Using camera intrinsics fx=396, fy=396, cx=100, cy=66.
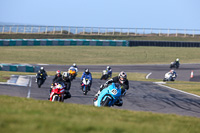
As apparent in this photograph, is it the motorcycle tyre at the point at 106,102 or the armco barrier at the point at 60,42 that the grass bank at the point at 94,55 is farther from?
the motorcycle tyre at the point at 106,102

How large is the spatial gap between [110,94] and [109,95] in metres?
0.05

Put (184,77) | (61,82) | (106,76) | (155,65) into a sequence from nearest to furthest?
(61,82) → (106,76) → (184,77) → (155,65)

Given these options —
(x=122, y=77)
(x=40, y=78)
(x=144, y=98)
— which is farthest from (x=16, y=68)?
(x=122, y=77)

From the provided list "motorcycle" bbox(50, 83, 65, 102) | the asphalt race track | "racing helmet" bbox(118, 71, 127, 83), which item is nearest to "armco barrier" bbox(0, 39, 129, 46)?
the asphalt race track

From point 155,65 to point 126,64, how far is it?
371 centimetres

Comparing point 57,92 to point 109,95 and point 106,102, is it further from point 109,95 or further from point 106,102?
point 109,95

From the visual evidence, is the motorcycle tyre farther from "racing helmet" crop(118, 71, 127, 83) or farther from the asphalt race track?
the asphalt race track

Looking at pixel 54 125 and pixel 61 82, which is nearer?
pixel 54 125

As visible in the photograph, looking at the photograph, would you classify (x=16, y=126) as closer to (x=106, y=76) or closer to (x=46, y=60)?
(x=106, y=76)

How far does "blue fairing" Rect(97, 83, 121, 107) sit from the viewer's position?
40.8 ft

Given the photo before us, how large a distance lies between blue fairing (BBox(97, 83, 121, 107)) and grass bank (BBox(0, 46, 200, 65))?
A: 37.2m

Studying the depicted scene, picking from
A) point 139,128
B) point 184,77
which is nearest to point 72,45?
point 184,77

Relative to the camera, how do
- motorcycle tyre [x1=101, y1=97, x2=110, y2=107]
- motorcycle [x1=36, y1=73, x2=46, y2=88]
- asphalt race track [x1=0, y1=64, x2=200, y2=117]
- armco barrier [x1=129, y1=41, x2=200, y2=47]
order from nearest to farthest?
1. motorcycle tyre [x1=101, y1=97, x2=110, y2=107]
2. asphalt race track [x1=0, y1=64, x2=200, y2=117]
3. motorcycle [x1=36, y1=73, x2=46, y2=88]
4. armco barrier [x1=129, y1=41, x2=200, y2=47]

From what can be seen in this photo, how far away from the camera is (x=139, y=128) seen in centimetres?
723
